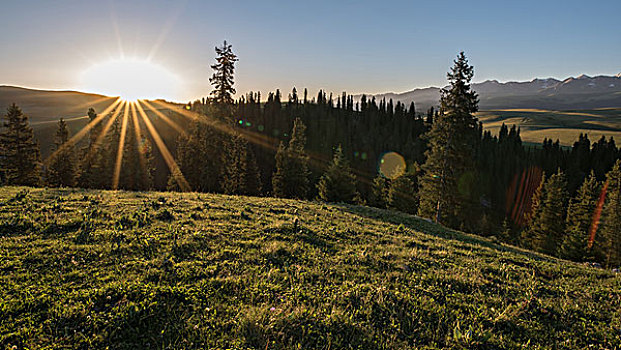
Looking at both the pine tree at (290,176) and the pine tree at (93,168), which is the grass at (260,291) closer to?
the pine tree at (290,176)

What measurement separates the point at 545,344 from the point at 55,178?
63.8 metres

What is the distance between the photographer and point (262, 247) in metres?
10.4

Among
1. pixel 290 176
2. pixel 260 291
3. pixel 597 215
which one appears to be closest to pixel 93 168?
pixel 290 176

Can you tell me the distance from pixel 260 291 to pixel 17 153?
165ft

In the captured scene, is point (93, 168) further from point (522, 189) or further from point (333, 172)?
point (522, 189)

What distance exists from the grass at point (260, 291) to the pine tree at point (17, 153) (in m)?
36.5

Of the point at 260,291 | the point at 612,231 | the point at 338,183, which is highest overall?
the point at 260,291

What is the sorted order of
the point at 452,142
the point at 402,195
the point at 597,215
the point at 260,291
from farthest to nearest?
the point at 597,215, the point at 402,195, the point at 452,142, the point at 260,291

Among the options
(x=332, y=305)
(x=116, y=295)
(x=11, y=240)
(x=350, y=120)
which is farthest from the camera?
(x=350, y=120)

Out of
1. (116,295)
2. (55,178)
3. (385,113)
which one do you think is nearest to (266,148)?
(385,113)

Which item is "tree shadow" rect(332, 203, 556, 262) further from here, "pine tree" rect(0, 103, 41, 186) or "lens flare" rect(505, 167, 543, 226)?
"lens flare" rect(505, 167, 543, 226)

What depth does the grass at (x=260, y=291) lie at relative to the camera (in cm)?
540

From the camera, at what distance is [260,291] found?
711cm

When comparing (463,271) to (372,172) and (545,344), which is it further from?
(372,172)
